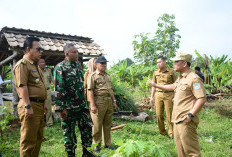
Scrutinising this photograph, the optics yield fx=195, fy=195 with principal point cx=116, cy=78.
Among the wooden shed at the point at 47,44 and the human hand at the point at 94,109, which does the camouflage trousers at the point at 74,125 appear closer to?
the human hand at the point at 94,109

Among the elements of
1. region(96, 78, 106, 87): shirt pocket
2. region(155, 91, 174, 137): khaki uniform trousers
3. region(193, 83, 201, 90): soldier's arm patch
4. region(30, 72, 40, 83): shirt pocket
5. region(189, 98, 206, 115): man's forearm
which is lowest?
region(155, 91, 174, 137): khaki uniform trousers

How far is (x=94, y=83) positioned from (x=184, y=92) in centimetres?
217

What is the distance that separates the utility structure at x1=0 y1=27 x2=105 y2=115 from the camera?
266 inches

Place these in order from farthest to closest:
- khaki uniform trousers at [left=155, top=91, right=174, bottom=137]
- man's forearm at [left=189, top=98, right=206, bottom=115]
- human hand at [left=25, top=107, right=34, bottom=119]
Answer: khaki uniform trousers at [left=155, top=91, right=174, bottom=137] < human hand at [left=25, top=107, right=34, bottom=119] < man's forearm at [left=189, top=98, right=206, bottom=115]

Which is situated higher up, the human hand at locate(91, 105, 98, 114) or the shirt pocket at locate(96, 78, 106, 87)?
the shirt pocket at locate(96, 78, 106, 87)

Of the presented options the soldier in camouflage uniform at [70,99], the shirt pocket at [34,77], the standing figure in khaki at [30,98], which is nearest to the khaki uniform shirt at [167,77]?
the soldier in camouflage uniform at [70,99]

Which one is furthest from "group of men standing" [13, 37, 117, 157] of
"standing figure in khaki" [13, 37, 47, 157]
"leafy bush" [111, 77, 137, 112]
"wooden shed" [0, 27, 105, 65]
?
"leafy bush" [111, 77, 137, 112]

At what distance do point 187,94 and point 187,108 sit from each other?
0.21 metres

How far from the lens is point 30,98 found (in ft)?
10.1

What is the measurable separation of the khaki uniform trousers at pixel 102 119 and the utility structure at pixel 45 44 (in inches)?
149

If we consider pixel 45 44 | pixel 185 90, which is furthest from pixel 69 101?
pixel 45 44

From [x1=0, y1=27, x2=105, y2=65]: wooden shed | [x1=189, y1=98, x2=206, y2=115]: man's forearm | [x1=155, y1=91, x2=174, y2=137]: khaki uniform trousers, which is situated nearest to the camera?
[x1=189, y1=98, x2=206, y2=115]: man's forearm

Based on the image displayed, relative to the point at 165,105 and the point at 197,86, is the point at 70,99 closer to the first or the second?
the point at 197,86

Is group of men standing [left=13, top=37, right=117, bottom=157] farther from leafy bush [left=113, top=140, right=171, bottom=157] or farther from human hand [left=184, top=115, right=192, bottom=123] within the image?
human hand [left=184, top=115, right=192, bottom=123]
